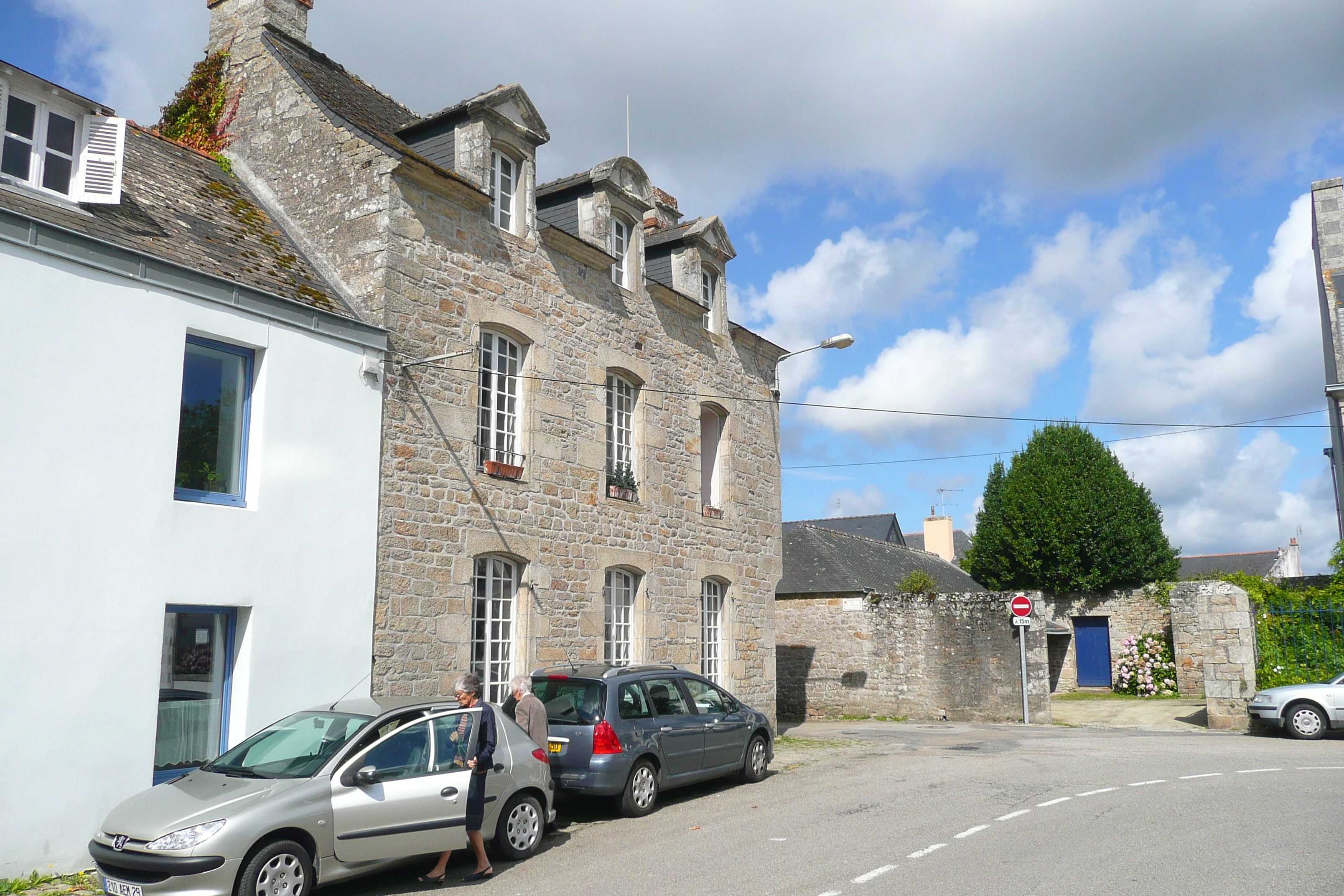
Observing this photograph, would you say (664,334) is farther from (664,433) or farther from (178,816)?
(178,816)

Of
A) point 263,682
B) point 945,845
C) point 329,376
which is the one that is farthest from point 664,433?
point 945,845

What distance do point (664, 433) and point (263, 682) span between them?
7487 millimetres

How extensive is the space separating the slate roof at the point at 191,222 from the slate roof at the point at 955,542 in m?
36.4

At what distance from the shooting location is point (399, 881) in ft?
24.7

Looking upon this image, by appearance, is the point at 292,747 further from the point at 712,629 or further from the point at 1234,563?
the point at 1234,563

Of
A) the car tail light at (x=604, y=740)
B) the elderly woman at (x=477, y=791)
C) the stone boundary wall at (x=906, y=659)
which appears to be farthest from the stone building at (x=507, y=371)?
the stone boundary wall at (x=906, y=659)

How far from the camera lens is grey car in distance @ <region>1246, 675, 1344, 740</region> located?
618 inches

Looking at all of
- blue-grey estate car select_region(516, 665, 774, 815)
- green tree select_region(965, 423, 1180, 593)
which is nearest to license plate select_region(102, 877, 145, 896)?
blue-grey estate car select_region(516, 665, 774, 815)

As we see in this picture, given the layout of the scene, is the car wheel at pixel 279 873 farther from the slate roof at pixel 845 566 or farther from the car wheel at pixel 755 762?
the slate roof at pixel 845 566

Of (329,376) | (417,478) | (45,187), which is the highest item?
(45,187)

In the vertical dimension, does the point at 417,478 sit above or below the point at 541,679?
above

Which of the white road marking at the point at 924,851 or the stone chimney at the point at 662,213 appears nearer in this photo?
the white road marking at the point at 924,851

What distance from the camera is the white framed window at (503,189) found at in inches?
501

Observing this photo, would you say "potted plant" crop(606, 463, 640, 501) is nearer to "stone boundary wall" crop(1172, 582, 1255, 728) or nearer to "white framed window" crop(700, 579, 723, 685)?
"white framed window" crop(700, 579, 723, 685)
